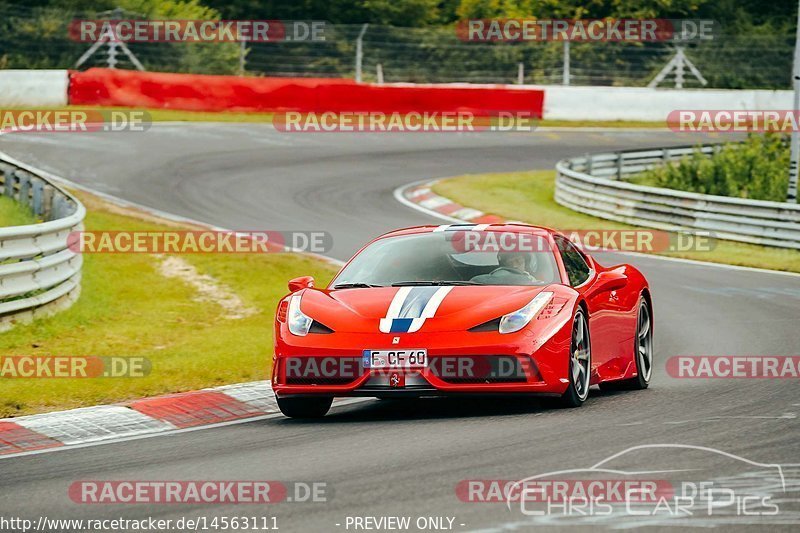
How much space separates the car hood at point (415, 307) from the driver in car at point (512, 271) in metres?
0.24

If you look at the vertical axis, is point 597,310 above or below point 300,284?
below

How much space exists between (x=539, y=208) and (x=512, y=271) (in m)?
18.1

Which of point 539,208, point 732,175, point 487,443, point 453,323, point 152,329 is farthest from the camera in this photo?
point 732,175

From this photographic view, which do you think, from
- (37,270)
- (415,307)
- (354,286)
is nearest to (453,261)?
(354,286)

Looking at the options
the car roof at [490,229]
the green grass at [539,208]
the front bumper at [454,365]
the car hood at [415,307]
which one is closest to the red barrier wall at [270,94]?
the green grass at [539,208]

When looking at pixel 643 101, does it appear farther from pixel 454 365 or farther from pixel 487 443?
pixel 487 443

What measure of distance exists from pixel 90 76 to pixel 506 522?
32.6 m

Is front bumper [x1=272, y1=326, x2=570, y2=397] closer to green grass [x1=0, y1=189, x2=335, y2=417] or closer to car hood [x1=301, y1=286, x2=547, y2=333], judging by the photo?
car hood [x1=301, y1=286, x2=547, y2=333]

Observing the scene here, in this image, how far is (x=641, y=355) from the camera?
36.3 ft

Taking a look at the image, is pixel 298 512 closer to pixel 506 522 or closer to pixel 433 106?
pixel 506 522

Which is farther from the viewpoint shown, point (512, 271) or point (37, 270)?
point (37, 270)

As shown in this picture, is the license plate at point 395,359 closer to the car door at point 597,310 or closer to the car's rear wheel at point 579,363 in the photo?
the car's rear wheel at point 579,363

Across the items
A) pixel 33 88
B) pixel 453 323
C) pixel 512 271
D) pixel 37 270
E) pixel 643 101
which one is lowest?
pixel 643 101

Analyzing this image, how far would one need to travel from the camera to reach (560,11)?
52375 millimetres
